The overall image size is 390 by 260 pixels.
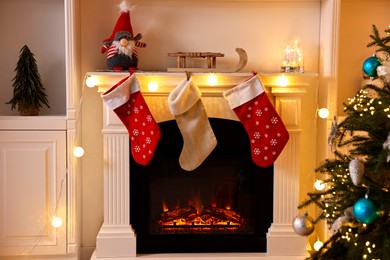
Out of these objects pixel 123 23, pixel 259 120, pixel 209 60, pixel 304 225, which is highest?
pixel 123 23

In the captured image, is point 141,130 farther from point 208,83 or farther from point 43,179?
point 43,179

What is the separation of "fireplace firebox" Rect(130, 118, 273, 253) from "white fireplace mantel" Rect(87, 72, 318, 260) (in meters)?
0.06

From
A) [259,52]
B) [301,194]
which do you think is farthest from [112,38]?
[301,194]

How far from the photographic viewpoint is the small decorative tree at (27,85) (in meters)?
2.64

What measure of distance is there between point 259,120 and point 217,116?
25cm

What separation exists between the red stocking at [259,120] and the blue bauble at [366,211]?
91cm

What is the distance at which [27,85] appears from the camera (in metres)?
2.65

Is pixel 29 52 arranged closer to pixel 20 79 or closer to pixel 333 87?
pixel 20 79

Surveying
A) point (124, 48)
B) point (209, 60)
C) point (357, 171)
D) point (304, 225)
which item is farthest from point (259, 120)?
point (357, 171)

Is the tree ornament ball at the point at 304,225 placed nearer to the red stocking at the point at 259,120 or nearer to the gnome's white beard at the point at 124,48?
the red stocking at the point at 259,120

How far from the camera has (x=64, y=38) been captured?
2.85 metres

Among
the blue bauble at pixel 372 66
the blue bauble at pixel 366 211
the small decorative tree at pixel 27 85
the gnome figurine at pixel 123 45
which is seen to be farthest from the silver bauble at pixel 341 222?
the small decorative tree at pixel 27 85

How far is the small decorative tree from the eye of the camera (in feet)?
8.67

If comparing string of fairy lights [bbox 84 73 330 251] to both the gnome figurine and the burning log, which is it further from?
the burning log
